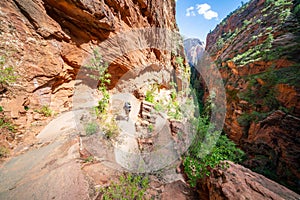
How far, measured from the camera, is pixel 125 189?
229cm

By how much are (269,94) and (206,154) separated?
34.6 feet

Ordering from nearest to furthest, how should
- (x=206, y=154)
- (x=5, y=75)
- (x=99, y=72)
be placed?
(x=5, y=75)
(x=206, y=154)
(x=99, y=72)

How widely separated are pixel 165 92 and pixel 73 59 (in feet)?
21.7

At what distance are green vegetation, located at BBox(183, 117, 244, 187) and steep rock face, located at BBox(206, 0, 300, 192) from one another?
155 inches

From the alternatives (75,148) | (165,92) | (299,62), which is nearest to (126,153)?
(75,148)

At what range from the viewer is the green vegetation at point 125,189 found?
2.02 metres

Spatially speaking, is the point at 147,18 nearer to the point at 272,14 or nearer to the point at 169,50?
the point at 169,50

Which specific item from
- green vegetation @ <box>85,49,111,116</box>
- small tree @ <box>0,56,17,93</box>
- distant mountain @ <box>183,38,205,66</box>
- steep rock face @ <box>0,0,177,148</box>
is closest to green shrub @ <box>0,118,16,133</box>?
steep rock face @ <box>0,0,177,148</box>

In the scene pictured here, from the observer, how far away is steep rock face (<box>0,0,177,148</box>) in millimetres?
2820

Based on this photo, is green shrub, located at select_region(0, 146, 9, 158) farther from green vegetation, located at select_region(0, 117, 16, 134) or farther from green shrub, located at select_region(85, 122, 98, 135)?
green shrub, located at select_region(85, 122, 98, 135)

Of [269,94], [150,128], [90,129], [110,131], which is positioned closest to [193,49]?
[269,94]

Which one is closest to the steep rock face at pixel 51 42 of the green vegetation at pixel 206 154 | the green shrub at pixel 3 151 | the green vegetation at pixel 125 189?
the green shrub at pixel 3 151

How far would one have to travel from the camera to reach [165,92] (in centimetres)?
923

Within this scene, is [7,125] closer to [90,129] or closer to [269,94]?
[90,129]
